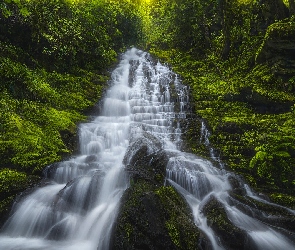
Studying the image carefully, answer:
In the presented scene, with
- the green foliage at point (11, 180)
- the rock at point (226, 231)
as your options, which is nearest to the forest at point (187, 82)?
the green foliage at point (11, 180)

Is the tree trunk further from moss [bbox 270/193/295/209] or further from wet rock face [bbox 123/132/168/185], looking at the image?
moss [bbox 270/193/295/209]

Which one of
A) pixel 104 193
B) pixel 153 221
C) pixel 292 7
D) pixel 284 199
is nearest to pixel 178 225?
pixel 153 221

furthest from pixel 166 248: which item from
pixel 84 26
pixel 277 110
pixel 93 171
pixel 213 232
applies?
pixel 84 26

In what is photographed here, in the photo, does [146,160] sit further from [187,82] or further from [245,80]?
[187,82]

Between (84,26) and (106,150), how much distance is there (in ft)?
27.6

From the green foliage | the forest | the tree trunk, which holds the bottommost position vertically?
the green foliage

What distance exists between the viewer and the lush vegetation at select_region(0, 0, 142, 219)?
793cm

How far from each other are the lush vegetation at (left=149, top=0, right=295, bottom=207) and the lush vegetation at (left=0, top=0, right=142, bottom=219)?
4.98 metres

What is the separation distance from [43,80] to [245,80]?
9033 mm

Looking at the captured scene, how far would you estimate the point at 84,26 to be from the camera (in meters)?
15.1

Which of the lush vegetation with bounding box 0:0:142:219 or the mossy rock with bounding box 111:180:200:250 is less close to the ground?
the lush vegetation with bounding box 0:0:142:219

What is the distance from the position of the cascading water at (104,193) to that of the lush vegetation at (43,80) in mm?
646

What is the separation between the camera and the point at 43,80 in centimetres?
1169

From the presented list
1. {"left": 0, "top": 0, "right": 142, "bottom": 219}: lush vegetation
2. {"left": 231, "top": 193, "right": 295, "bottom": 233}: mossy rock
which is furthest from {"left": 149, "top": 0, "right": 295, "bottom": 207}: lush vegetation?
{"left": 0, "top": 0, "right": 142, "bottom": 219}: lush vegetation
